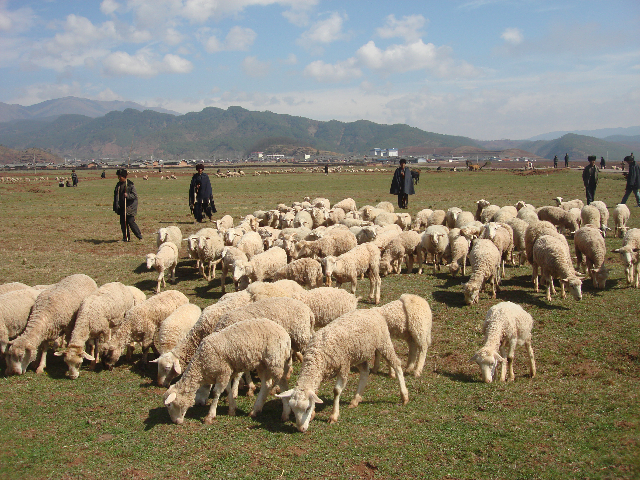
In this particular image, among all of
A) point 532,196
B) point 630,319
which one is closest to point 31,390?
point 630,319

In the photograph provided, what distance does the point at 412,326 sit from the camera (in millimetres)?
8125

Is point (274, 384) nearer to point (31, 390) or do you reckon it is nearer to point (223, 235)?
point (31, 390)

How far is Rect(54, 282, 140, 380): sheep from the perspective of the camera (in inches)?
325

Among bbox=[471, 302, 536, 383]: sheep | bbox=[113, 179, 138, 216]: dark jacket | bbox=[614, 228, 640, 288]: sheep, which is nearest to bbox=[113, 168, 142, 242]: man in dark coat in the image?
bbox=[113, 179, 138, 216]: dark jacket

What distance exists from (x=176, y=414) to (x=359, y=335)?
279cm

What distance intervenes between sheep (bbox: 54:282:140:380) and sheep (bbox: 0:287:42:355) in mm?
1058

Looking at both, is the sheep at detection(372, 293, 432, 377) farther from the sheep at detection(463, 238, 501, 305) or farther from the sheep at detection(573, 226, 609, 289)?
the sheep at detection(573, 226, 609, 289)

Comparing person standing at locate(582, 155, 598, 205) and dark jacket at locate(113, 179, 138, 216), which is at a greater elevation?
person standing at locate(582, 155, 598, 205)

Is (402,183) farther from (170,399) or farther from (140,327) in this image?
(170,399)

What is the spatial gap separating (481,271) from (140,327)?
25.6 feet

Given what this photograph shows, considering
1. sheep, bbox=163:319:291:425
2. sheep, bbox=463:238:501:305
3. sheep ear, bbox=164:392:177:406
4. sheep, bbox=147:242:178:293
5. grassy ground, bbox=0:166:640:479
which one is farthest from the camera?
sheep, bbox=147:242:178:293

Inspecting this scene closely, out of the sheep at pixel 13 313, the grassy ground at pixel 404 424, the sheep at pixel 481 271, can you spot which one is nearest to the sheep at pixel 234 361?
the grassy ground at pixel 404 424

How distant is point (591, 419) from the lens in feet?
20.6

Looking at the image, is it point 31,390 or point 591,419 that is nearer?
point 591,419
